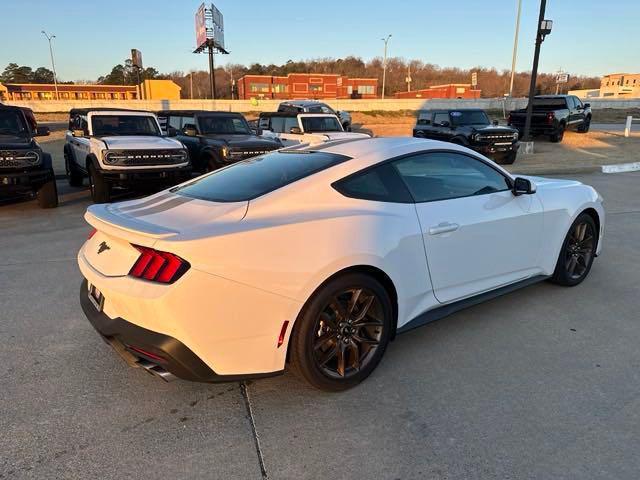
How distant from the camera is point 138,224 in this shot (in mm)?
2803

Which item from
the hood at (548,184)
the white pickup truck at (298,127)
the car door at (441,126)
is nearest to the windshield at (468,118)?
the car door at (441,126)

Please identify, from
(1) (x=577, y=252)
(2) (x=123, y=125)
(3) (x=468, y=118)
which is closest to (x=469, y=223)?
(1) (x=577, y=252)

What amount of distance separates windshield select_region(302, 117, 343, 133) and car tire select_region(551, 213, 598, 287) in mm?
9964

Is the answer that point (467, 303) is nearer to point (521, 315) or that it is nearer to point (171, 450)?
point (521, 315)

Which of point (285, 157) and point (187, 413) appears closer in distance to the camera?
point (187, 413)

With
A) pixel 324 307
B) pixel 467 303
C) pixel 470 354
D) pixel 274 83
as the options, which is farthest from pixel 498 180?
pixel 274 83

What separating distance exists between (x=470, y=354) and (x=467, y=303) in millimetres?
385

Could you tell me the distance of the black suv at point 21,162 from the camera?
8188 millimetres

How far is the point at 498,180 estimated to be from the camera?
4066 millimetres

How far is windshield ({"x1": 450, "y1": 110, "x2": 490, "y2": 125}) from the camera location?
52.5ft

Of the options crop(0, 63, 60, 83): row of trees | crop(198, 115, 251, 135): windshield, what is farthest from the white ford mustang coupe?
crop(0, 63, 60, 83): row of trees

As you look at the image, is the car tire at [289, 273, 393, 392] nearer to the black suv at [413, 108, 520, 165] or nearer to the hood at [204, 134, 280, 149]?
the hood at [204, 134, 280, 149]

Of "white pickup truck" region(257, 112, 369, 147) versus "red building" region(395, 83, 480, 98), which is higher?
"red building" region(395, 83, 480, 98)

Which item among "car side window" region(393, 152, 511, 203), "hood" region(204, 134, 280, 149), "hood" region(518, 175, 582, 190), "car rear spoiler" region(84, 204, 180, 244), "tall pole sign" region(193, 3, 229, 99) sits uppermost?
"tall pole sign" region(193, 3, 229, 99)
